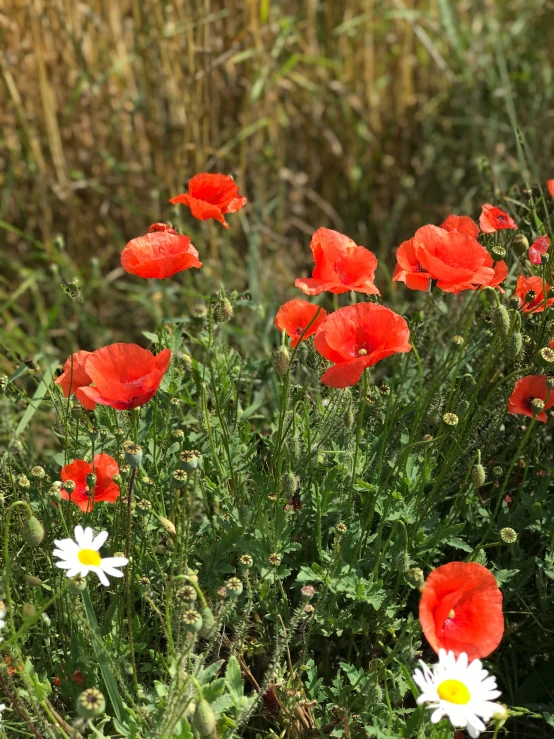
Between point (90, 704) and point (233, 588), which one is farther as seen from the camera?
point (233, 588)

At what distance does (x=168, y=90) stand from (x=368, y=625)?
2.53m

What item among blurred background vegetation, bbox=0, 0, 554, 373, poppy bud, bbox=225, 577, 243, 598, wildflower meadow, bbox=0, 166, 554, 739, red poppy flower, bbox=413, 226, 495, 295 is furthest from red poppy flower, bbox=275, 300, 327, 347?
blurred background vegetation, bbox=0, 0, 554, 373

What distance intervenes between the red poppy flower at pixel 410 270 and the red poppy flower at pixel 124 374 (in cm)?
53

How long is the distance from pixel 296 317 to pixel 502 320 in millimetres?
411

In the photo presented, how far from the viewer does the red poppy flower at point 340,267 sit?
1.58 metres

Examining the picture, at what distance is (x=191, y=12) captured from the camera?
10.4 ft

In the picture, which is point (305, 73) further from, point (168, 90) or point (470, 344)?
point (470, 344)

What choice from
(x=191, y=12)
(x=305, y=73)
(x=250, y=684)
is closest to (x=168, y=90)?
(x=191, y=12)

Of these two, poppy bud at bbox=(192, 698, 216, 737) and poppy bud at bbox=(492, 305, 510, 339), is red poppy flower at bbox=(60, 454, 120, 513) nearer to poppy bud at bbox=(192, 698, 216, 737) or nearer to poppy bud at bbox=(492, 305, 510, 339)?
poppy bud at bbox=(192, 698, 216, 737)

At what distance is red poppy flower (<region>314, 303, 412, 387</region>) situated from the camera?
1396 millimetres

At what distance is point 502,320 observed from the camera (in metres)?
1.56

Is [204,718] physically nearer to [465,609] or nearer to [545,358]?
[465,609]

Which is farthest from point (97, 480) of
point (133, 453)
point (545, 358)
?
point (545, 358)

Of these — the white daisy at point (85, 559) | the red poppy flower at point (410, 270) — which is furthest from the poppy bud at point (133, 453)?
the red poppy flower at point (410, 270)
